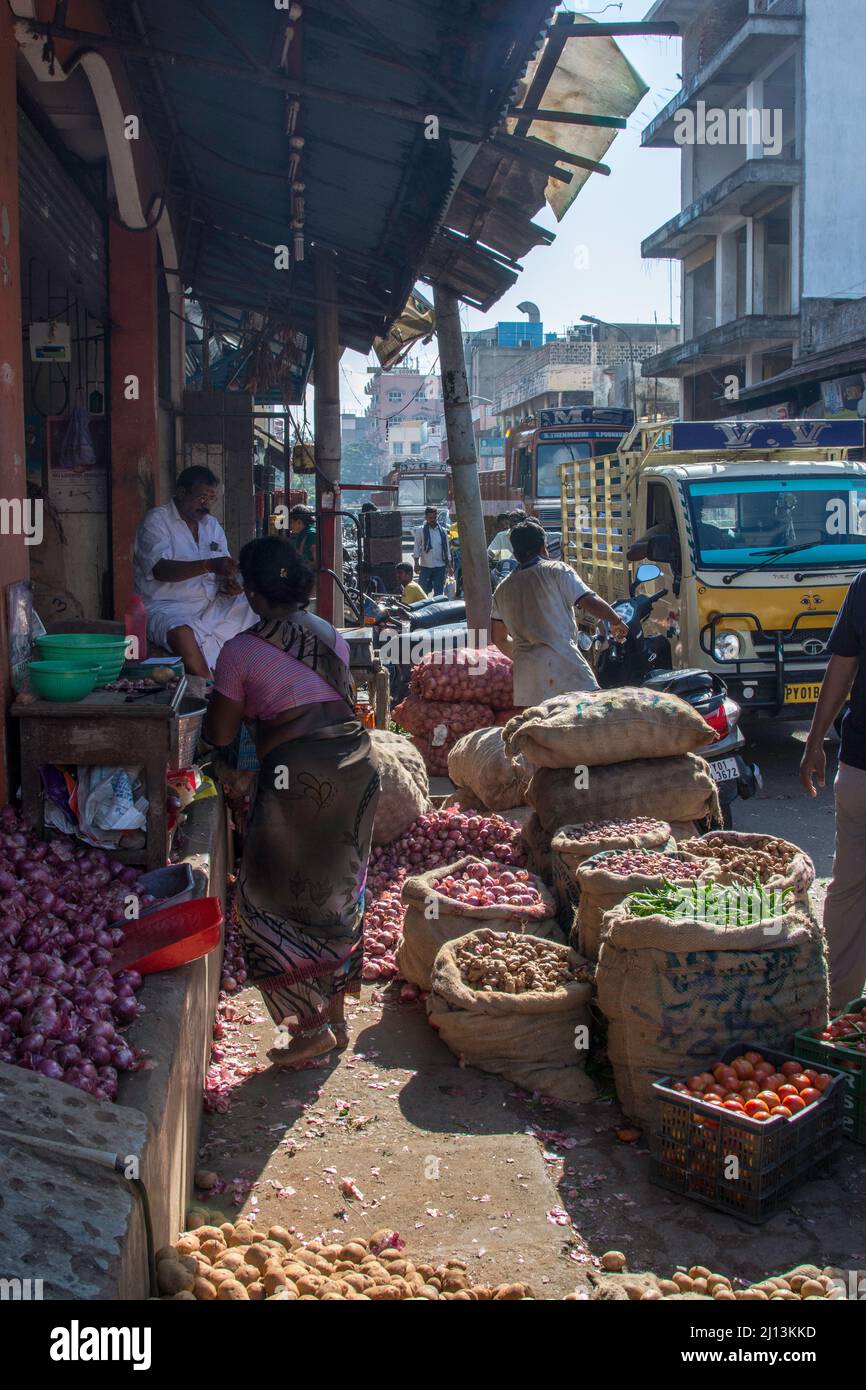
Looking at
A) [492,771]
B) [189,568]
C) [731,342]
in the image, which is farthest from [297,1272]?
[731,342]

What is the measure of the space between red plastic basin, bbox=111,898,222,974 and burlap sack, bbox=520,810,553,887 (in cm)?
237

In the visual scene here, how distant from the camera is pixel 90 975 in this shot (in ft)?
11.5

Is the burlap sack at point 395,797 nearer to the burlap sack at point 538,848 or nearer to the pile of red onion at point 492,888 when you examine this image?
the burlap sack at point 538,848

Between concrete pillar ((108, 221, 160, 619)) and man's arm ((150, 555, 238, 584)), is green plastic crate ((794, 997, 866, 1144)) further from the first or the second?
concrete pillar ((108, 221, 160, 619))

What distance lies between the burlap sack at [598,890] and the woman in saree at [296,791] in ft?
2.88

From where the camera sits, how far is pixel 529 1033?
14.5 ft

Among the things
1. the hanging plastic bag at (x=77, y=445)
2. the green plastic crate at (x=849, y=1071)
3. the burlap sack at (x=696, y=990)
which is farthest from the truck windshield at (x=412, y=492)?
the green plastic crate at (x=849, y=1071)

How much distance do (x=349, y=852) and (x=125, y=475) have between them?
4542mm

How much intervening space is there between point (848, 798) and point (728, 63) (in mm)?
30959

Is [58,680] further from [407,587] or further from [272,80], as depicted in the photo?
[407,587]

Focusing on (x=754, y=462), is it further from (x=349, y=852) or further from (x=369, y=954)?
(x=349, y=852)

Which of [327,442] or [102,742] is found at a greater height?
[327,442]

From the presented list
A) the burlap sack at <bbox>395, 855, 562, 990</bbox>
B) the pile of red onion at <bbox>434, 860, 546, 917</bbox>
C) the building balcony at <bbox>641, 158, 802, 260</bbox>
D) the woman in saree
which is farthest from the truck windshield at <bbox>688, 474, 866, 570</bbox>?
the building balcony at <bbox>641, 158, 802, 260</bbox>
